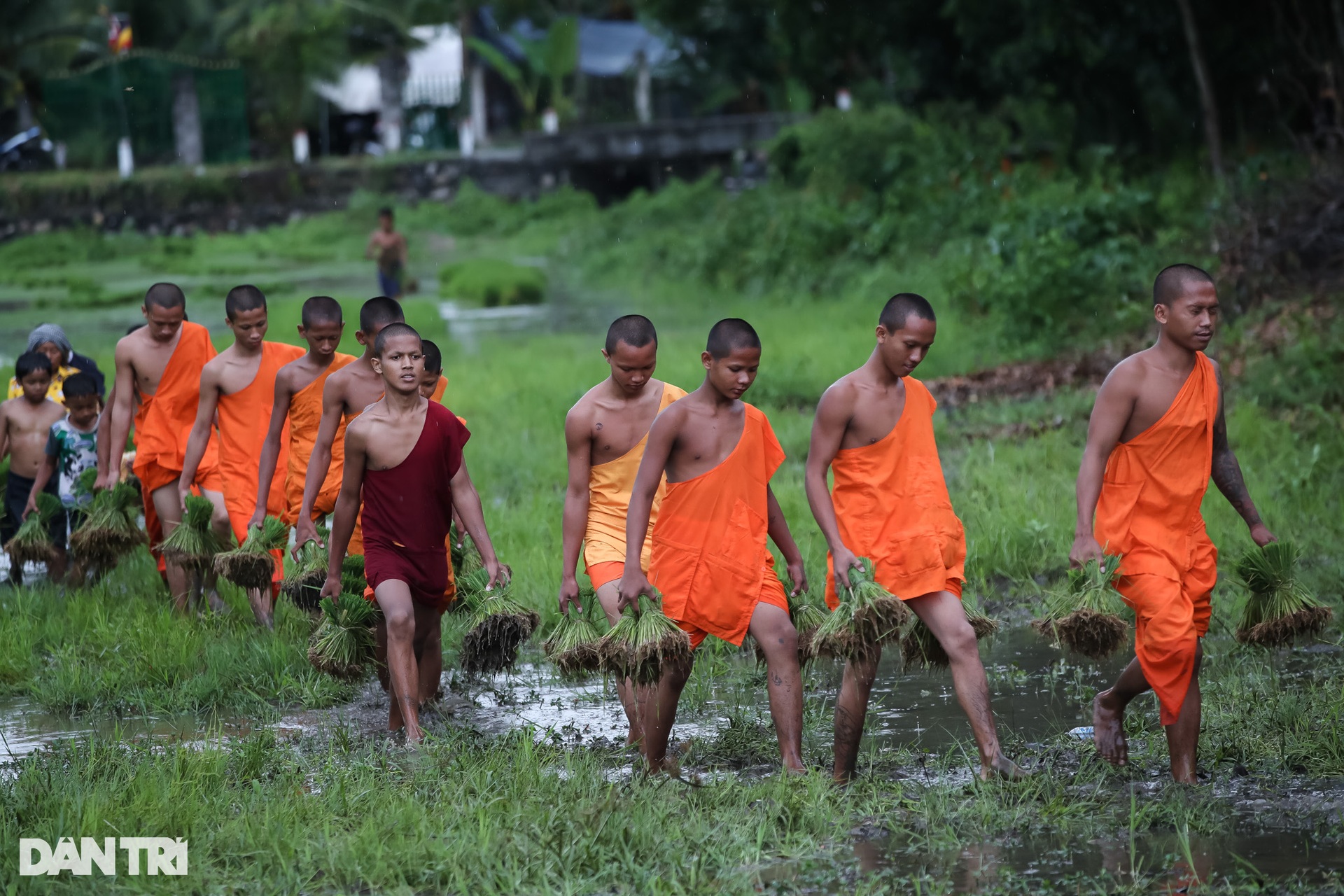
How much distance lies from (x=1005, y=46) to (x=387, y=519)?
14355mm

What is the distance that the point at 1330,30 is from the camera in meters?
16.0

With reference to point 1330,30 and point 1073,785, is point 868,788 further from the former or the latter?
point 1330,30

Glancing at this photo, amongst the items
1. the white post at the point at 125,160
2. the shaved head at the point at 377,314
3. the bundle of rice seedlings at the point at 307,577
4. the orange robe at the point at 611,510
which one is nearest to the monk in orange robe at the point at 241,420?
the shaved head at the point at 377,314

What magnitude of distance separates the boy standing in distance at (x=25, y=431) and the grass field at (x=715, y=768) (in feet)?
2.64

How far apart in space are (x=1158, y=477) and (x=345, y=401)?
3323 mm

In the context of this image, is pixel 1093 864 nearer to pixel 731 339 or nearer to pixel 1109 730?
pixel 1109 730

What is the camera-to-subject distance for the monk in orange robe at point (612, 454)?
5.49 m

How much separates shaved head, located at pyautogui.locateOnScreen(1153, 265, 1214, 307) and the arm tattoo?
0.41 metres

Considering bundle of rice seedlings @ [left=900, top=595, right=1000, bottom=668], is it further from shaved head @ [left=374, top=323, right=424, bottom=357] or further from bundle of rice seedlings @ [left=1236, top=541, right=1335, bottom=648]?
shaved head @ [left=374, top=323, right=424, bottom=357]

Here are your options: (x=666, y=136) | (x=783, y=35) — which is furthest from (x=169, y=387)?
(x=666, y=136)

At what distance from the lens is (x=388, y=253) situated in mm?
19641

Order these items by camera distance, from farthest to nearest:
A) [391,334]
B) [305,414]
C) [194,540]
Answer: [194,540] → [305,414] → [391,334]

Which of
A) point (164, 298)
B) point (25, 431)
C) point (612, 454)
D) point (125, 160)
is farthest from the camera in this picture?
point (125, 160)

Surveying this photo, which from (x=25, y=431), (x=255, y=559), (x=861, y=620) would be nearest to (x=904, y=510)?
(x=861, y=620)
